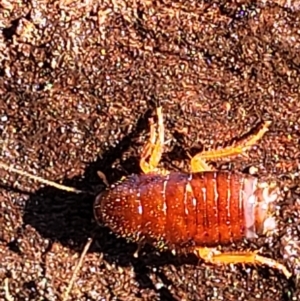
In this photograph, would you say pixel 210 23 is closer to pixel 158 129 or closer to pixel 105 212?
pixel 158 129

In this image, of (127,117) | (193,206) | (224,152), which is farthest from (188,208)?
(127,117)

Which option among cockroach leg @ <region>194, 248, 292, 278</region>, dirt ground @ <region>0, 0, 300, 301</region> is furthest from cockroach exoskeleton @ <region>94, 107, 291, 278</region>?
dirt ground @ <region>0, 0, 300, 301</region>

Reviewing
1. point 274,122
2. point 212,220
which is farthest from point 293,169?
A: point 212,220

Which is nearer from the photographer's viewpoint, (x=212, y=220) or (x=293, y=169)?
(x=212, y=220)

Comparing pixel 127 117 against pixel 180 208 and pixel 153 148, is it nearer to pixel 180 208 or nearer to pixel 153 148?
pixel 153 148

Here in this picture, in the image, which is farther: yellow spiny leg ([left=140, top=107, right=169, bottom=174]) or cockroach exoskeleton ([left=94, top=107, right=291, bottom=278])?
yellow spiny leg ([left=140, top=107, right=169, bottom=174])

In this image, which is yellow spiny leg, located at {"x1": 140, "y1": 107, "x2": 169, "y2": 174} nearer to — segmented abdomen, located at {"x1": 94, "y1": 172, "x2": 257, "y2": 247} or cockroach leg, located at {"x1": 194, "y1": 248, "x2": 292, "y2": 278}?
segmented abdomen, located at {"x1": 94, "y1": 172, "x2": 257, "y2": 247}

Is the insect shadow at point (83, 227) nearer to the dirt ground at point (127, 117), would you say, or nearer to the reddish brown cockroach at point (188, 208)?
the dirt ground at point (127, 117)
